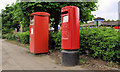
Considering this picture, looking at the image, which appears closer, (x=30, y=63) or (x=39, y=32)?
(x=30, y=63)

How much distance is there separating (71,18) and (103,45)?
1635 millimetres

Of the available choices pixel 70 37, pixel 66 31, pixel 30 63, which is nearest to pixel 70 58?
pixel 70 37

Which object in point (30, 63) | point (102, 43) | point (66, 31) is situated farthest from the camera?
point (30, 63)

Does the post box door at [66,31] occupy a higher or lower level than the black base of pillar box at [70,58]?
higher

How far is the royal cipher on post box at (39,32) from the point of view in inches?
281

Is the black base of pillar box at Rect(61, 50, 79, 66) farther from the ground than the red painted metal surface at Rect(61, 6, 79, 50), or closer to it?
closer to it

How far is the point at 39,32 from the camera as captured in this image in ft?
23.8

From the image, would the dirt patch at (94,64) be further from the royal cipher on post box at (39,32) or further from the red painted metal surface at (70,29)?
the royal cipher on post box at (39,32)

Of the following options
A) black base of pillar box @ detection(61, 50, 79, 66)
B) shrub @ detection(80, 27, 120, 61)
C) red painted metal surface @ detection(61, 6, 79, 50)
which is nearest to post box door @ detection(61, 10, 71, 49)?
red painted metal surface @ detection(61, 6, 79, 50)

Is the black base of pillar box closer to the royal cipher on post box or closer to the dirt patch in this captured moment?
the dirt patch

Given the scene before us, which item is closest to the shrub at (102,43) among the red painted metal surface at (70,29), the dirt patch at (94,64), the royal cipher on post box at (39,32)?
the dirt patch at (94,64)

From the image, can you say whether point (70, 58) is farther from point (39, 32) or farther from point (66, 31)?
point (39, 32)

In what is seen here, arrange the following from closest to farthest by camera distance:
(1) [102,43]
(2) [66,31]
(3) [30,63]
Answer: (1) [102,43]
(2) [66,31]
(3) [30,63]

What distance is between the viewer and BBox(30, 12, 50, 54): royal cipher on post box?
7.15 m
